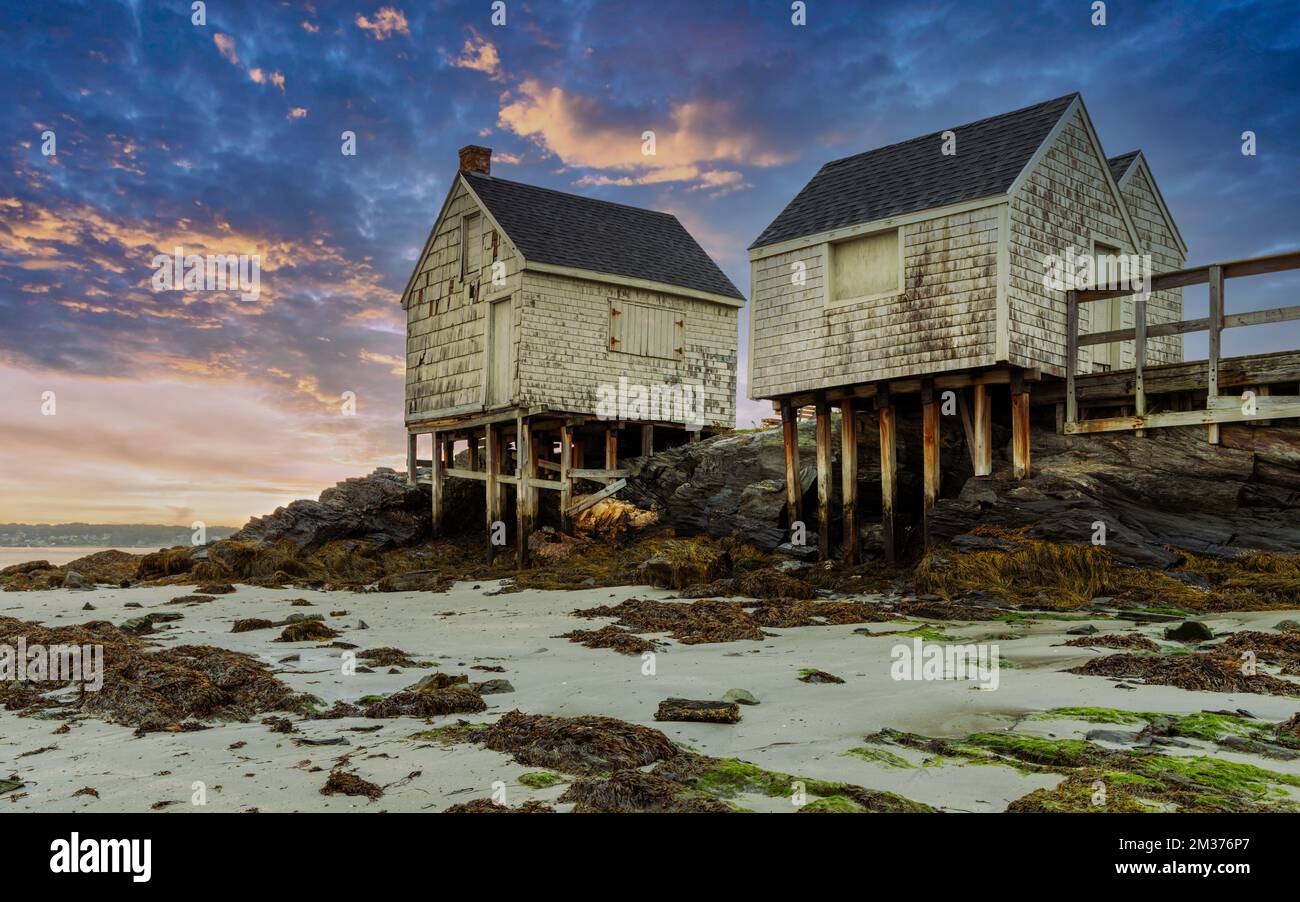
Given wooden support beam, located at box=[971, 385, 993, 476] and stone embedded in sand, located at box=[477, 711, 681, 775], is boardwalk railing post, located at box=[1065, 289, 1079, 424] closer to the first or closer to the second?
wooden support beam, located at box=[971, 385, 993, 476]

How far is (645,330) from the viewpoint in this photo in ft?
90.3

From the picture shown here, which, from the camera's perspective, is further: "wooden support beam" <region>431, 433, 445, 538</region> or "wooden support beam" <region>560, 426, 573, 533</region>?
"wooden support beam" <region>431, 433, 445, 538</region>

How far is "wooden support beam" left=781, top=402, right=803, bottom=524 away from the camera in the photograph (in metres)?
21.5

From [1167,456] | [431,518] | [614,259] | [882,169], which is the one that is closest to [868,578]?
A: [1167,456]

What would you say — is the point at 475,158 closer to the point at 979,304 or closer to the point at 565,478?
the point at 565,478

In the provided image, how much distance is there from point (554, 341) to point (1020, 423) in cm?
1253

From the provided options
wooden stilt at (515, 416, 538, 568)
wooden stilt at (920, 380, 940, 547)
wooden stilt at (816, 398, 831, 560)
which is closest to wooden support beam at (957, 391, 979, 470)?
wooden stilt at (920, 380, 940, 547)

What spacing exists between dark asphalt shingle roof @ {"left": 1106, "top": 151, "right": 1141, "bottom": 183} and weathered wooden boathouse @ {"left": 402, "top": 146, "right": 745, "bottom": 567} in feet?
35.6

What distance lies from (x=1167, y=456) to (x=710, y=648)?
9705 millimetres

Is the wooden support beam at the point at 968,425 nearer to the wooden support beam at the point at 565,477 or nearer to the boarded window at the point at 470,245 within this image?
the wooden support beam at the point at 565,477

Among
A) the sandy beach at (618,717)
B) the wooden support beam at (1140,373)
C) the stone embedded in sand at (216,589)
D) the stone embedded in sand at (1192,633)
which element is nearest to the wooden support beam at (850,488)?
the wooden support beam at (1140,373)

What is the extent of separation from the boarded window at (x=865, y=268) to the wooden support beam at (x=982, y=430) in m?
2.56

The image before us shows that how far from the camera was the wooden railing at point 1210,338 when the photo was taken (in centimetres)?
1519
